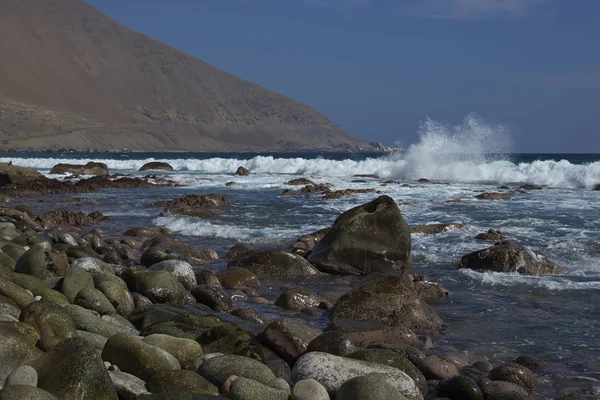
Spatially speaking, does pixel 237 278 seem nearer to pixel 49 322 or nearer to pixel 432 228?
pixel 49 322

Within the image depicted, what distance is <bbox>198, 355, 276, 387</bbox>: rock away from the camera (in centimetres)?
519

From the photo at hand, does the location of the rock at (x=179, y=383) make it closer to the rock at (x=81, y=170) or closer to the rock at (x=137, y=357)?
→ the rock at (x=137, y=357)

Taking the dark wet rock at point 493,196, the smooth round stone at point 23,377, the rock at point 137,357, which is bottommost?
the rock at point 137,357

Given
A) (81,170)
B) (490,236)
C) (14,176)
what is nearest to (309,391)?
(490,236)

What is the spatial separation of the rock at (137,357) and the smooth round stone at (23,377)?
2.80ft

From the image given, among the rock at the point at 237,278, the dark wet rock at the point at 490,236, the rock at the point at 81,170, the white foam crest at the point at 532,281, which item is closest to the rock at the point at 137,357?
the rock at the point at 237,278

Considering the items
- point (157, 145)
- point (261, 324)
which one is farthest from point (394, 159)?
point (157, 145)

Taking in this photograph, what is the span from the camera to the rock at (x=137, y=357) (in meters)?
5.07

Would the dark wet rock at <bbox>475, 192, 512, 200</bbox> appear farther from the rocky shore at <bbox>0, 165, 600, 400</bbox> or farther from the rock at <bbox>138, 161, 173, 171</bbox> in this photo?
the rock at <bbox>138, 161, 173, 171</bbox>

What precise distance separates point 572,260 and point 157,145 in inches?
5294

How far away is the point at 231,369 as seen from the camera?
5.24m

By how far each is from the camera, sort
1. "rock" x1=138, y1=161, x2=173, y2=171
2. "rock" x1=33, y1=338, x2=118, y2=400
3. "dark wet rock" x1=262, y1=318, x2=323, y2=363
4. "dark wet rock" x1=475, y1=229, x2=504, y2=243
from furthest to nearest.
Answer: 1. "rock" x1=138, y1=161, x2=173, y2=171
2. "dark wet rock" x1=475, y1=229, x2=504, y2=243
3. "dark wet rock" x1=262, y1=318, x2=323, y2=363
4. "rock" x1=33, y1=338, x2=118, y2=400

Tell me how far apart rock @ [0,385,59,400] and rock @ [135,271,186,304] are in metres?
3.94

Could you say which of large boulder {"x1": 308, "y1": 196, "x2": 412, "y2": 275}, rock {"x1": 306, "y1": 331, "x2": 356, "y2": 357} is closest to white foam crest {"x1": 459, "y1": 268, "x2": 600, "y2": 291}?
large boulder {"x1": 308, "y1": 196, "x2": 412, "y2": 275}
